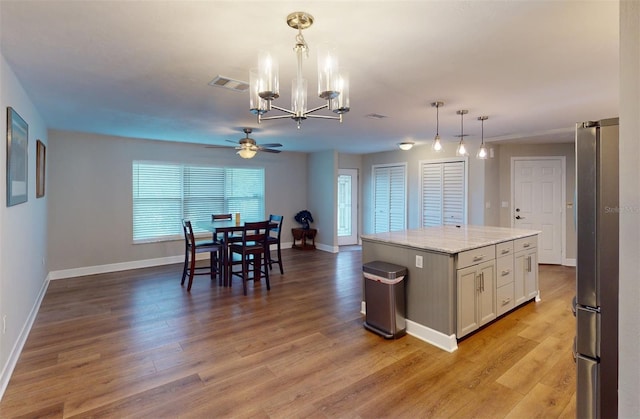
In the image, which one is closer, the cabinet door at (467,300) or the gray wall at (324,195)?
the cabinet door at (467,300)

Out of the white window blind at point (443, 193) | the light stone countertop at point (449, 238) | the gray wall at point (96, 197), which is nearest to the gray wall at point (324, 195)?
the white window blind at point (443, 193)

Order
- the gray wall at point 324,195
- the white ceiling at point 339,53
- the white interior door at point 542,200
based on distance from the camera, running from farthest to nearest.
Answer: the gray wall at point 324,195 → the white interior door at point 542,200 → the white ceiling at point 339,53

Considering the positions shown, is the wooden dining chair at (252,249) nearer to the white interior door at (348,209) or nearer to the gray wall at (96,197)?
the gray wall at (96,197)

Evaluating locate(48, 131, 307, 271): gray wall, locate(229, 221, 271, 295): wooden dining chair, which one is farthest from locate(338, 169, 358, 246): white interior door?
locate(229, 221, 271, 295): wooden dining chair

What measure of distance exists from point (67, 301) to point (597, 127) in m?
5.27

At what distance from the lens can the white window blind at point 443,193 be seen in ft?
20.4

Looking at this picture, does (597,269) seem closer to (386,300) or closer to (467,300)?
(467,300)

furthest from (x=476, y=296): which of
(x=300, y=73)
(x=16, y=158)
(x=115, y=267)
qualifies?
(x=115, y=267)

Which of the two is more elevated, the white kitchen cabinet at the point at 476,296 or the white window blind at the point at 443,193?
the white window blind at the point at 443,193

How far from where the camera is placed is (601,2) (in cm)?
166

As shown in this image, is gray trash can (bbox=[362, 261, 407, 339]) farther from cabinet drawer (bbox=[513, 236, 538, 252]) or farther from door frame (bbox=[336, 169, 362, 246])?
door frame (bbox=[336, 169, 362, 246])

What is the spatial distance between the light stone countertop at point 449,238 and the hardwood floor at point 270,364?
861 mm

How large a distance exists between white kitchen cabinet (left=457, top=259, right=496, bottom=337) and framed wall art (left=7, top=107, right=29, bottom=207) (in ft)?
11.8

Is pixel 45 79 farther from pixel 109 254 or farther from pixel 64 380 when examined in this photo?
pixel 109 254
